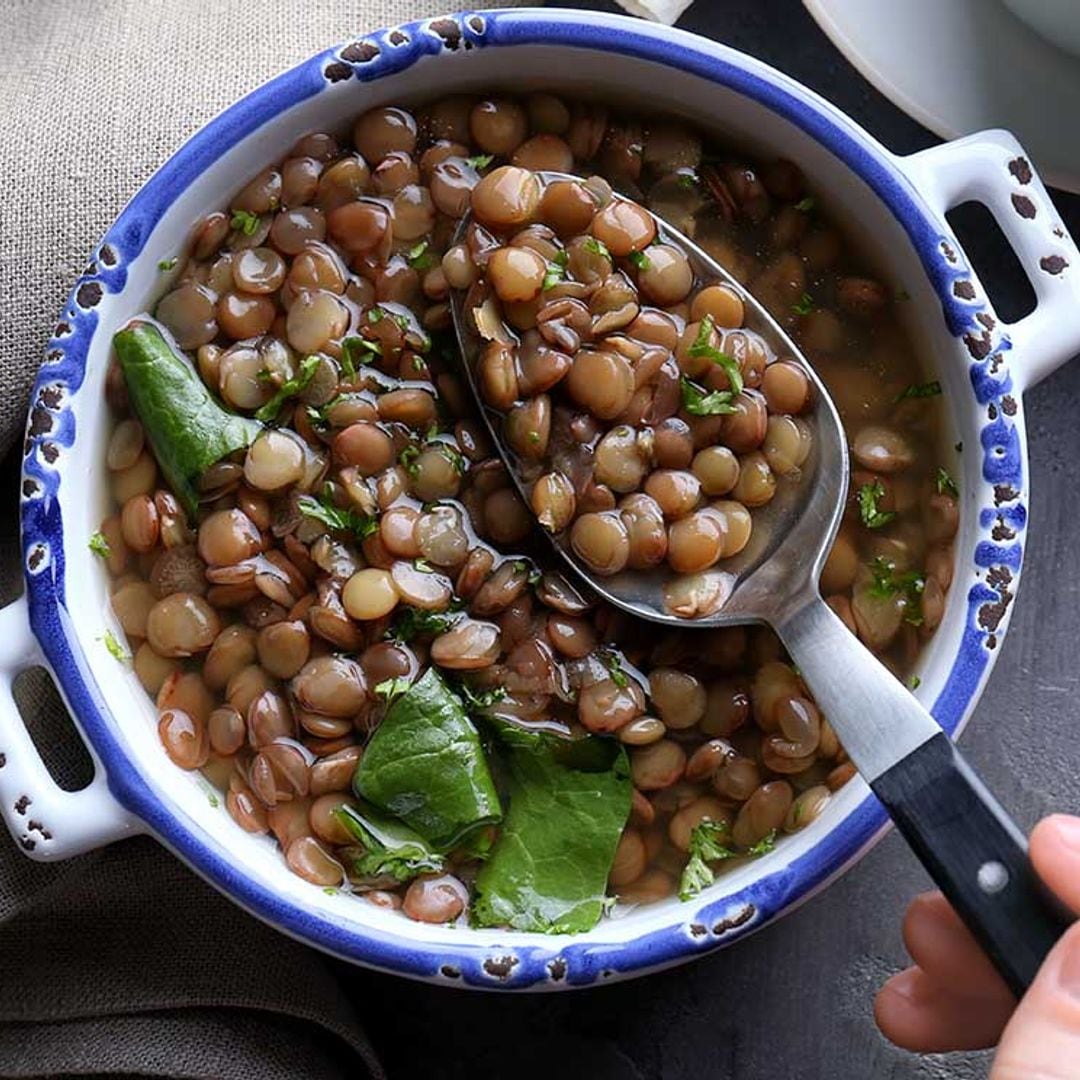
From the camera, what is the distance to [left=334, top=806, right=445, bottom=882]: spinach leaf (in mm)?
1324

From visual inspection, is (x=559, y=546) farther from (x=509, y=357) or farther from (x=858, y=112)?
(x=858, y=112)

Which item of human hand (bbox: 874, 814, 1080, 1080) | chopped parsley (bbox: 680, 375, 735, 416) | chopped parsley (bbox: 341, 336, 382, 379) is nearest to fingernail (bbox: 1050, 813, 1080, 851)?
human hand (bbox: 874, 814, 1080, 1080)

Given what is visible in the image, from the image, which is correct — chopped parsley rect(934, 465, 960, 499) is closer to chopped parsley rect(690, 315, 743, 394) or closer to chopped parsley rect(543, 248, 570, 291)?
chopped parsley rect(690, 315, 743, 394)

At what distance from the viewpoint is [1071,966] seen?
38.4 inches

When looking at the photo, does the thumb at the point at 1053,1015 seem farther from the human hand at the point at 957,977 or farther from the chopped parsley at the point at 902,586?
the chopped parsley at the point at 902,586

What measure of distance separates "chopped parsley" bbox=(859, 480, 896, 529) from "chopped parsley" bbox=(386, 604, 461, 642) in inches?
13.8

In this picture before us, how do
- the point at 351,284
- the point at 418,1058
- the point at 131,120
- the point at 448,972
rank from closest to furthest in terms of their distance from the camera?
1. the point at 448,972
2. the point at 351,284
3. the point at 131,120
4. the point at 418,1058

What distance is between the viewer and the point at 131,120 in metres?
1.48

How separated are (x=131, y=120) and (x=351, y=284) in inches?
11.5

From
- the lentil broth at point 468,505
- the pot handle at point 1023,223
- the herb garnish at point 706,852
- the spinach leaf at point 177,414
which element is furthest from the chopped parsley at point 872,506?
the spinach leaf at point 177,414

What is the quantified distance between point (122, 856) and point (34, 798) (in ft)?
0.81

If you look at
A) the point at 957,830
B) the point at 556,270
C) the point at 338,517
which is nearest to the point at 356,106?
the point at 556,270

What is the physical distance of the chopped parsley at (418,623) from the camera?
1.33 meters

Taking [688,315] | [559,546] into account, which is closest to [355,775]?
[559,546]
